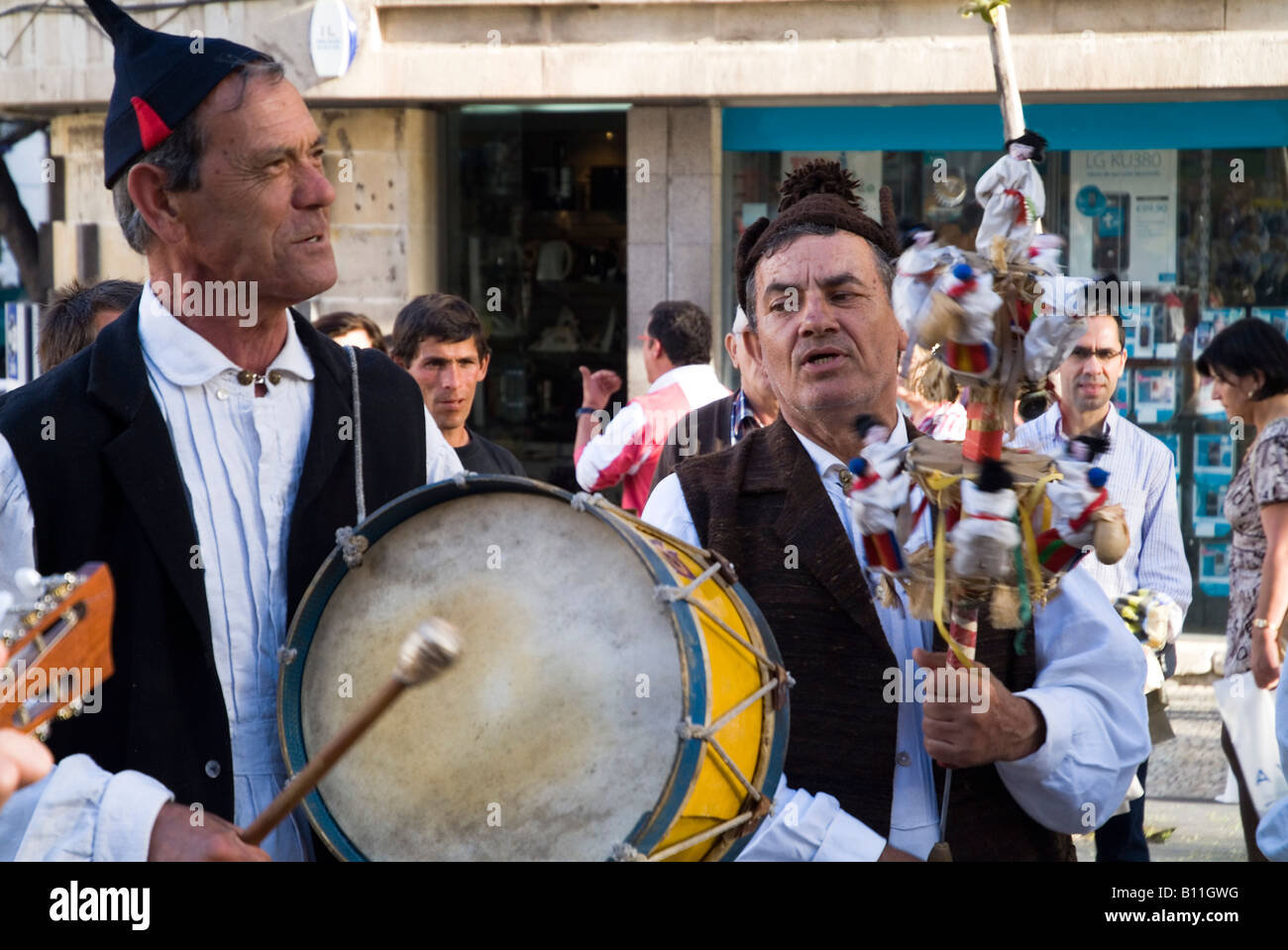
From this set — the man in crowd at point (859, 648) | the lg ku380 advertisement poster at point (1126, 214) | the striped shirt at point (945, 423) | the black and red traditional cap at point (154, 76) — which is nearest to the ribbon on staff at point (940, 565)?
the man in crowd at point (859, 648)

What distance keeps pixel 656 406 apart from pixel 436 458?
3405 mm

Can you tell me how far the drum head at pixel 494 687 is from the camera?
199cm

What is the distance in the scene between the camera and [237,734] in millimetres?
2166

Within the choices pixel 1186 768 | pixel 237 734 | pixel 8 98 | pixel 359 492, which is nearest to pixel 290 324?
pixel 359 492

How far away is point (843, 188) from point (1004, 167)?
61cm

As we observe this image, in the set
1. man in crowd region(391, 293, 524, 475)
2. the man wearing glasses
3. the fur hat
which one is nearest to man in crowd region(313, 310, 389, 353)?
man in crowd region(391, 293, 524, 475)

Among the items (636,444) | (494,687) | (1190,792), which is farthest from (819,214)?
(1190,792)

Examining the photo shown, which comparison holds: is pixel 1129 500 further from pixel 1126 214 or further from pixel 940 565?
pixel 1126 214

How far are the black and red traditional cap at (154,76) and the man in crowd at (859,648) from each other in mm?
937

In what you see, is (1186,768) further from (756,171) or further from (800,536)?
(800,536)

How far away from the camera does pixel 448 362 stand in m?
5.16

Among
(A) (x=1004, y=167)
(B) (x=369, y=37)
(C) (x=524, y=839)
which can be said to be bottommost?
(C) (x=524, y=839)

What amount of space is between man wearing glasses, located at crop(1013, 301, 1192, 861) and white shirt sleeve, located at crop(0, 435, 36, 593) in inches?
129

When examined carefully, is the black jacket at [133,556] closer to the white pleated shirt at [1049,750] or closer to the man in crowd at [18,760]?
the man in crowd at [18,760]
